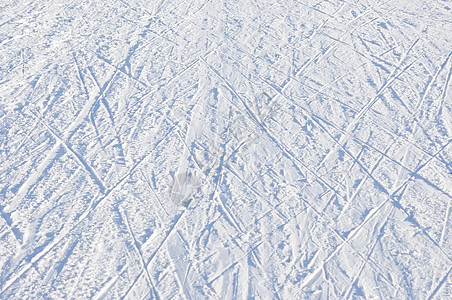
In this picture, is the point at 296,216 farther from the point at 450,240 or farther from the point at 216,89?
the point at 216,89

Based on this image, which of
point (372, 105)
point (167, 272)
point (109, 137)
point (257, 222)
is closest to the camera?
point (167, 272)

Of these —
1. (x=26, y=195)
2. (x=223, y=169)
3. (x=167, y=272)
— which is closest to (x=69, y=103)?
(x=26, y=195)

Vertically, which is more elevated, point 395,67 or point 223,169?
point 395,67

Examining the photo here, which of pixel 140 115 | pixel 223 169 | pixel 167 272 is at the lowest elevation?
pixel 167 272

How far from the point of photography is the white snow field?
4902 mm

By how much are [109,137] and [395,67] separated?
4.61 metres

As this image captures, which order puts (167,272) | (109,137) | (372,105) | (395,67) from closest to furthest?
(167,272), (109,137), (372,105), (395,67)

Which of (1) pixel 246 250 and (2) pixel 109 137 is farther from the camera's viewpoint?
(2) pixel 109 137

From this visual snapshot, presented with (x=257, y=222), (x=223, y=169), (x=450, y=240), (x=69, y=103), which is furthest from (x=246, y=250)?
(x=69, y=103)

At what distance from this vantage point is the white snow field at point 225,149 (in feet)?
16.1

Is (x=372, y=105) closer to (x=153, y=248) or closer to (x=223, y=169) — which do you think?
(x=223, y=169)

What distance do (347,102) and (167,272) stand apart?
3721mm

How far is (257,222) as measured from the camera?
5.32 m

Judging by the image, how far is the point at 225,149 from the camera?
6.19m
